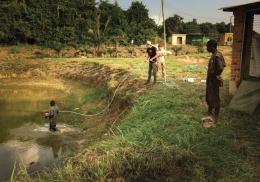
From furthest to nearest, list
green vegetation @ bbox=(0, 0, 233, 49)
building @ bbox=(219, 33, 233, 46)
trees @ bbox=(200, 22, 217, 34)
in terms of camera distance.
Result: trees @ bbox=(200, 22, 217, 34), building @ bbox=(219, 33, 233, 46), green vegetation @ bbox=(0, 0, 233, 49)

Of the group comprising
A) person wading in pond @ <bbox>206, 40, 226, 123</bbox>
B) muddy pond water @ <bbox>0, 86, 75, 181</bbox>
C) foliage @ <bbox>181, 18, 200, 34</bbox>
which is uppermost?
foliage @ <bbox>181, 18, 200, 34</bbox>

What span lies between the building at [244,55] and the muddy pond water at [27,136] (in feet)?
18.4

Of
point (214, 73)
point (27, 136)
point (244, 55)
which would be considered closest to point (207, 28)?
point (244, 55)

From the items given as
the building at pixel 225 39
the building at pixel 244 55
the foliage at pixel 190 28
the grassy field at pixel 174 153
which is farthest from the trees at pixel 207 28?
the grassy field at pixel 174 153

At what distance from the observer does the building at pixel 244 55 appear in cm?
700

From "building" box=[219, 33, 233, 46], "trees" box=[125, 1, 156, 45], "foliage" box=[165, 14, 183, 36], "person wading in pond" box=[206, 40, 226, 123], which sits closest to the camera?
"person wading in pond" box=[206, 40, 226, 123]

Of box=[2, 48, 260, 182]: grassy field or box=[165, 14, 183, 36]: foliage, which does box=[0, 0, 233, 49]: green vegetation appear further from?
box=[2, 48, 260, 182]: grassy field

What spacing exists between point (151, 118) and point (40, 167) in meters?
3.19

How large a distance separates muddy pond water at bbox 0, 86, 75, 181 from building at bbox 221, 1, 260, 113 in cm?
562

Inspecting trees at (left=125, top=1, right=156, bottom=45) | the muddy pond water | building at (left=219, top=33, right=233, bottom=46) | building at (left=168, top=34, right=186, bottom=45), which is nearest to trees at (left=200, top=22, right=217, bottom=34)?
building at (left=219, top=33, right=233, bottom=46)

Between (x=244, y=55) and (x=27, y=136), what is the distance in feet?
24.8

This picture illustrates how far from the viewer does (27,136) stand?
8492 mm

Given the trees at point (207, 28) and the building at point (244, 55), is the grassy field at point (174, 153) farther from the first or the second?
the trees at point (207, 28)

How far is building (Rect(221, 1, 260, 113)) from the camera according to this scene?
700cm
